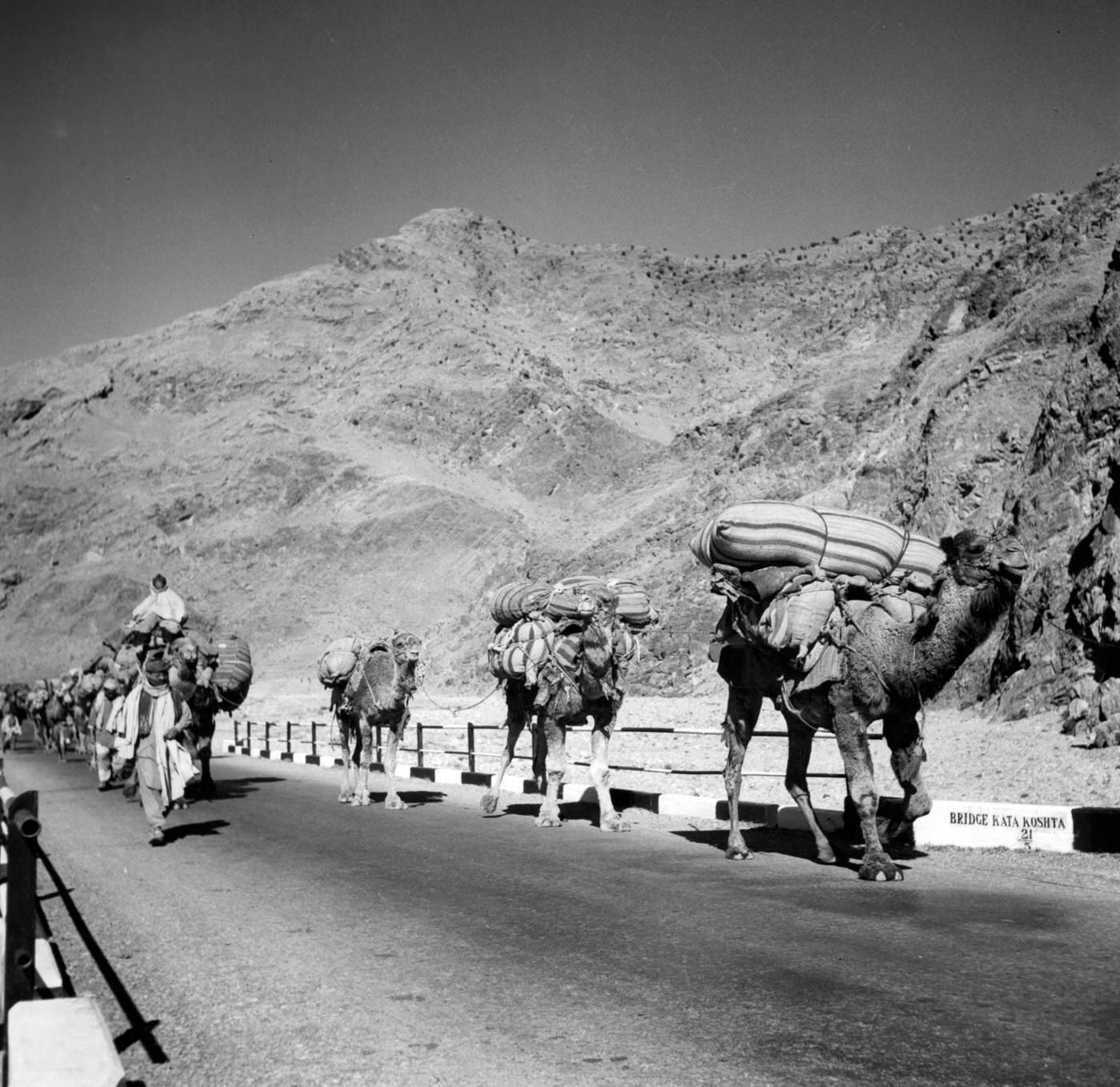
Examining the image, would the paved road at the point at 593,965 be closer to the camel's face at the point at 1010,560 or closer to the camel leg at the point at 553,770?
the camel leg at the point at 553,770

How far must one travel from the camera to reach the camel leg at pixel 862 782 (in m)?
9.32

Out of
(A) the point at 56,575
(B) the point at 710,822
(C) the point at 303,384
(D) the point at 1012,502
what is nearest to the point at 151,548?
(A) the point at 56,575

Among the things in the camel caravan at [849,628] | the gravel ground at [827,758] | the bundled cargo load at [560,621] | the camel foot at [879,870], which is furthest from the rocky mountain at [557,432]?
the camel foot at [879,870]

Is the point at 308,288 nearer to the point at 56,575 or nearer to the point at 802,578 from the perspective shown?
the point at 56,575

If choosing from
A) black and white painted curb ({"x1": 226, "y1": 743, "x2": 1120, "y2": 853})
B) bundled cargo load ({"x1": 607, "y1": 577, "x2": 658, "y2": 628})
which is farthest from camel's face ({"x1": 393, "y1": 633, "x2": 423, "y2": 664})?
black and white painted curb ({"x1": 226, "y1": 743, "x2": 1120, "y2": 853})

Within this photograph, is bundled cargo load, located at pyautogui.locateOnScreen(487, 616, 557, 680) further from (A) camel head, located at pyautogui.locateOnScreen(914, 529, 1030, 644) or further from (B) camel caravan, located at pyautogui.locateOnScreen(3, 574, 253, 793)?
(A) camel head, located at pyautogui.locateOnScreen(914, 529, 1030, 644)

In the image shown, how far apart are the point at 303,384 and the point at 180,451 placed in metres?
16.4

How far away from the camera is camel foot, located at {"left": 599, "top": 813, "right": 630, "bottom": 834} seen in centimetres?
1322

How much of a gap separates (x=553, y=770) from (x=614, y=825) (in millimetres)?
1070

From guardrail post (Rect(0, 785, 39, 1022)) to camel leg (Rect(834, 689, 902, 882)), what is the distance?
6.43m

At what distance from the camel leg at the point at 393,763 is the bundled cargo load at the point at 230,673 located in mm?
3719

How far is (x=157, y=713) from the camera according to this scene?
13492mm

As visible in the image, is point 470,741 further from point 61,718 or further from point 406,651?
point 61,718

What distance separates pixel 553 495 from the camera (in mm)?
92312
